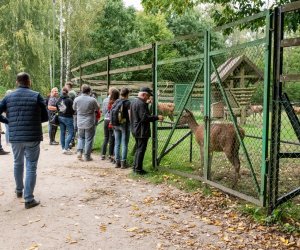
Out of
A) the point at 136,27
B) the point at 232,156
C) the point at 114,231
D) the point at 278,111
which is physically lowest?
the point at 114,231

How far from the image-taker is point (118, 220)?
18.9ft

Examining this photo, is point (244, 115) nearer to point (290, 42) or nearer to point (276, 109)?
point (276, 109)

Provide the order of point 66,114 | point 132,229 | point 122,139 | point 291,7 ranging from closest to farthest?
point 291,7 < point 132,229 < point 122,139 < point 66,114

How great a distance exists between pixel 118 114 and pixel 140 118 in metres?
0.91

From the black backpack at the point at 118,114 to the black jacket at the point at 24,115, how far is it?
2.86m

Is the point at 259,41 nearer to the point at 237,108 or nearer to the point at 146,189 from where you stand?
the point at 237,108

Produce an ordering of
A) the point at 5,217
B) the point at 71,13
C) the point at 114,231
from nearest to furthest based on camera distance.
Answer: the point at 114,231 → the point at 5,217 → the point at 71,13

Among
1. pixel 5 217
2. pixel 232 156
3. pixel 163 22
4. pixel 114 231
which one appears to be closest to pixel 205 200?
pixel 232 156

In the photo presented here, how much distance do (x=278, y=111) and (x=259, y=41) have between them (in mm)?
990

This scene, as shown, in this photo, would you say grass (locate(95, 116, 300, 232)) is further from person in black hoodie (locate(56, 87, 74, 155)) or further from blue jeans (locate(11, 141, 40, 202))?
blue jeans (locate(11, 141, 40, 202))

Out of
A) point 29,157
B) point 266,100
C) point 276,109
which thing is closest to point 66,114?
point 29,157

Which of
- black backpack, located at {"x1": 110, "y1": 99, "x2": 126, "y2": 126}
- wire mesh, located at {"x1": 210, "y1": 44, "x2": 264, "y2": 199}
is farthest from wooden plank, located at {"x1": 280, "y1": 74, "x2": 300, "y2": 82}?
black backpack, located at {"x1": 110, "y1": 99, "x2": 126, "y2": 126}

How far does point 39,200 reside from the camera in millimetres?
6660

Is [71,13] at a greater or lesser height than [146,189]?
greater
